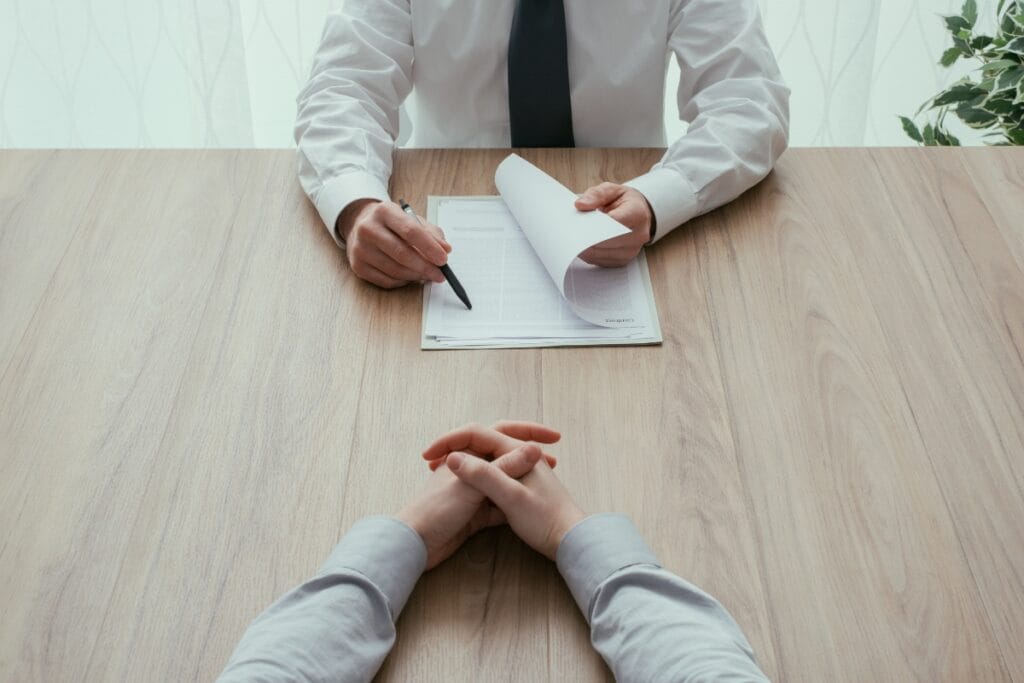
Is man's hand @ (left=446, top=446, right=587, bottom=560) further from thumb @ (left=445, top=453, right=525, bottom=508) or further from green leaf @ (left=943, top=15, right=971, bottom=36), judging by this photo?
green leaf @ (left=943, top=15, right=971, bottom=36)

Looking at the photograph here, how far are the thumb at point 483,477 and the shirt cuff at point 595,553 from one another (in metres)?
0.08

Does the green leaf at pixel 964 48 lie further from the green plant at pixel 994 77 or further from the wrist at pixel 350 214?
the wrist at pixel 350 214

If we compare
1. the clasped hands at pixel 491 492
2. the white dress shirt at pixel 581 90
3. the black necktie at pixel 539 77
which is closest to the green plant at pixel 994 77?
the white dress shirt at pixel 581 90

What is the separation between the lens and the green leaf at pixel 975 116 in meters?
1.98

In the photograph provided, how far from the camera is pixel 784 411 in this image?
42.8 inches

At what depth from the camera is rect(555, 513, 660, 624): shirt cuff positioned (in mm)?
908

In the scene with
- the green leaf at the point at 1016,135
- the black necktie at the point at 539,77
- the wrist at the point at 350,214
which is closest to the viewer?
the wrist at the point at 350,214

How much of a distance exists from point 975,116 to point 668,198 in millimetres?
992

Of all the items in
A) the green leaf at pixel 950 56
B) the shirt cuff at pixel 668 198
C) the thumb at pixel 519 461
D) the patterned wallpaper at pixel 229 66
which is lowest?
the patterned wallpaper at pixel 229 66

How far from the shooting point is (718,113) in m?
1.43

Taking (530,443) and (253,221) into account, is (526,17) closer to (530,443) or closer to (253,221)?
(253,221)

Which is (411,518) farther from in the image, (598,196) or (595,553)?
(598,196)

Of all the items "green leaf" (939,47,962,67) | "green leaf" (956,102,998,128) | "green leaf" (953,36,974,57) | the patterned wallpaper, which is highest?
"green leaf" (953,36,974,57)

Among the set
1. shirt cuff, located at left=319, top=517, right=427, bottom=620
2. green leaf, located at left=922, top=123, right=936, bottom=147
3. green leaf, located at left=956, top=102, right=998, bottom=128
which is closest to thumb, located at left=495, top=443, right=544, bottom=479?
shirt cuff, located at left=319, top=517, right=427, bottom=620
